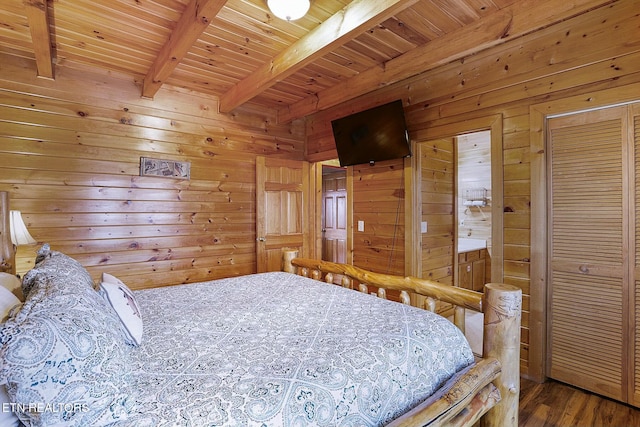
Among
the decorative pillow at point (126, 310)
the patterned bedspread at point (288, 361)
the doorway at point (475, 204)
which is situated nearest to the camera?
the patterned bedspread at point (288, 361)

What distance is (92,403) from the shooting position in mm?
759

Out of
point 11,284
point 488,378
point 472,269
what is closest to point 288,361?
point 488,378

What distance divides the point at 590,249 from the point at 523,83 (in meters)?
1.36

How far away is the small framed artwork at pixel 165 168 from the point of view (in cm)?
323

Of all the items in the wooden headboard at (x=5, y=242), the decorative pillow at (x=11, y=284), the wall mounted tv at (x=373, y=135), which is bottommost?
the decorative pillow at (x=11, y=284)

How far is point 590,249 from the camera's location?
7.05ft

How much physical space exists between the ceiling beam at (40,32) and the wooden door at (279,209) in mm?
2131

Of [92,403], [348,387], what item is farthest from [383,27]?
[92,403]

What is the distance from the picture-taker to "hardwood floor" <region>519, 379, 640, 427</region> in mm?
1873

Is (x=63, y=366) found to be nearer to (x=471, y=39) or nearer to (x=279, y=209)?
(x=471, y=39)

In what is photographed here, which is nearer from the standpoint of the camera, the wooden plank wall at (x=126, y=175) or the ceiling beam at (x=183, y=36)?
the ceiling beam at (x=183, y=36)

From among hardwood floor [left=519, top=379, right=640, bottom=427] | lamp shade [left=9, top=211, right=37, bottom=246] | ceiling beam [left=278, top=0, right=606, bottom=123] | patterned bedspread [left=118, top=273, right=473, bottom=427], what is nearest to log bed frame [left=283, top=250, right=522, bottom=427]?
patterned bedspread [left=118, top=273, right=473, bottom=427]

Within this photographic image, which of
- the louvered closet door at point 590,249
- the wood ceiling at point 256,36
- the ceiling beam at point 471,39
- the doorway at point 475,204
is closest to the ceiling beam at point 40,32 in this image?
the wood ceiling at point 256,36

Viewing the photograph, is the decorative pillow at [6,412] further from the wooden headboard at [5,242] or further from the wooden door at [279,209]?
the wooden door at [279,209]
